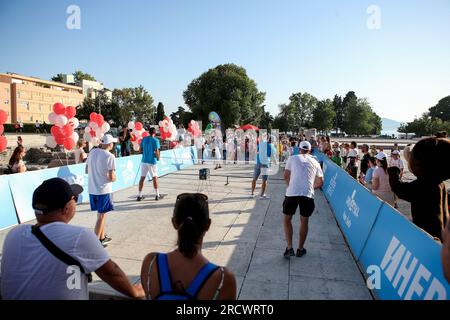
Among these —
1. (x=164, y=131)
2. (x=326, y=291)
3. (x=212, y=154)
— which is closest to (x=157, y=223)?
(x=326, y=291)

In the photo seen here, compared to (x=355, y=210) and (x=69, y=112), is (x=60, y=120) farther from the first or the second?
(x=355, y=210)

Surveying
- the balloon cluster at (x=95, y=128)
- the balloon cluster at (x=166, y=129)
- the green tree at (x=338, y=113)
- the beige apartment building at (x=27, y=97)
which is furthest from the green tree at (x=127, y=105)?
the green tree at (x=338, y=113)

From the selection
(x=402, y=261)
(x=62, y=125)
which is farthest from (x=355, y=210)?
(x=62, y=125)

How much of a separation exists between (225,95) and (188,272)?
44785 mm

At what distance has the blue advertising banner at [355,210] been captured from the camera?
15.9ft

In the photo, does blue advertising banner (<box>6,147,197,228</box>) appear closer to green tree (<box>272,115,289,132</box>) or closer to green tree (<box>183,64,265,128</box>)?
green tree (<box>183,64,265,128</box>)

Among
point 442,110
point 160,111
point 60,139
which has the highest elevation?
point 442,110

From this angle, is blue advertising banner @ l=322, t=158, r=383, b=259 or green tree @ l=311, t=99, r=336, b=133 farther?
green tree @ l=311, t=99, r=336, b=133

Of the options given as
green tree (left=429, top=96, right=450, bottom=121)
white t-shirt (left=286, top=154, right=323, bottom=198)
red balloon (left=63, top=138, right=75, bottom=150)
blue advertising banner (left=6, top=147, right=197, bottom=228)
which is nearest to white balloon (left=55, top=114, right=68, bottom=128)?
red balloon (left=63, top=138, right=75, bottom=150)

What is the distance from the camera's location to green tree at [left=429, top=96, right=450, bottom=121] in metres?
A: 98.2

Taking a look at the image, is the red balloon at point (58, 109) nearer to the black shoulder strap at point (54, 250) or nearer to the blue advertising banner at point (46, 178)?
the blue advertising banner at point (46, 178)

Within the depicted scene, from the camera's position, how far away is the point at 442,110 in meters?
101

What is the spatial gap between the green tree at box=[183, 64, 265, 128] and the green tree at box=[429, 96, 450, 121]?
86.4m
